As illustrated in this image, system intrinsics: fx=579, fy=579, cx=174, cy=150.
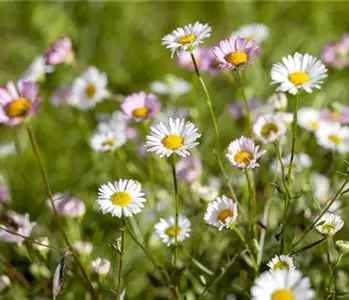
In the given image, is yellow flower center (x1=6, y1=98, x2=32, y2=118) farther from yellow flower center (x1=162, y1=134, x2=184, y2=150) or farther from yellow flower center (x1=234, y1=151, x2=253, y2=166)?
yellow flower center (x1=234, y1=151, x2=253, y2=166)

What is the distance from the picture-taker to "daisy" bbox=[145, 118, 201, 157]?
0.87 meters

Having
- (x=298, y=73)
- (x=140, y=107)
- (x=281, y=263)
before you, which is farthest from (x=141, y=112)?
(x=281, y=263)

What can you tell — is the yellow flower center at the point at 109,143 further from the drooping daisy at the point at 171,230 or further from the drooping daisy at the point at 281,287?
the drooping daisy at the point at 281,287

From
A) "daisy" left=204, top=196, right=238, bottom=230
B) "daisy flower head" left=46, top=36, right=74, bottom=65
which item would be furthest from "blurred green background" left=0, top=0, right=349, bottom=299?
"daisy" left=204, top=196, right=238, bottom=230

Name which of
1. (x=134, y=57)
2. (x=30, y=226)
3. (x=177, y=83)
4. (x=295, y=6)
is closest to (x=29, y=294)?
(x=30, y=226)

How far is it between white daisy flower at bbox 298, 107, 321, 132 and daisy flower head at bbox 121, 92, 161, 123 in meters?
0.36

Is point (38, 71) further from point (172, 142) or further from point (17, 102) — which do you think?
point (172, 142)

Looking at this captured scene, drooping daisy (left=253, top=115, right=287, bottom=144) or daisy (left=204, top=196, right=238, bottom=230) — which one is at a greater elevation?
drooping daisy (left=253, top=115, right=287, bottom=144)

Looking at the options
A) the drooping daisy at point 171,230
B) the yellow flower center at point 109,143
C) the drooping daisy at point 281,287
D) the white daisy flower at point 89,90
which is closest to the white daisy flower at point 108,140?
the yellow flower center at point 109,143

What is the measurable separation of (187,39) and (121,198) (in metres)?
0.28

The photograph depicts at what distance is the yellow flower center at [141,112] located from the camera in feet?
3.67

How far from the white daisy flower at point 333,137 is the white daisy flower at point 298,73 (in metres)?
0.30

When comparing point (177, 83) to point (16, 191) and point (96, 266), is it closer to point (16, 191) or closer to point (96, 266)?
point (16, 191)

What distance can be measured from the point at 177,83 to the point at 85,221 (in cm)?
42
